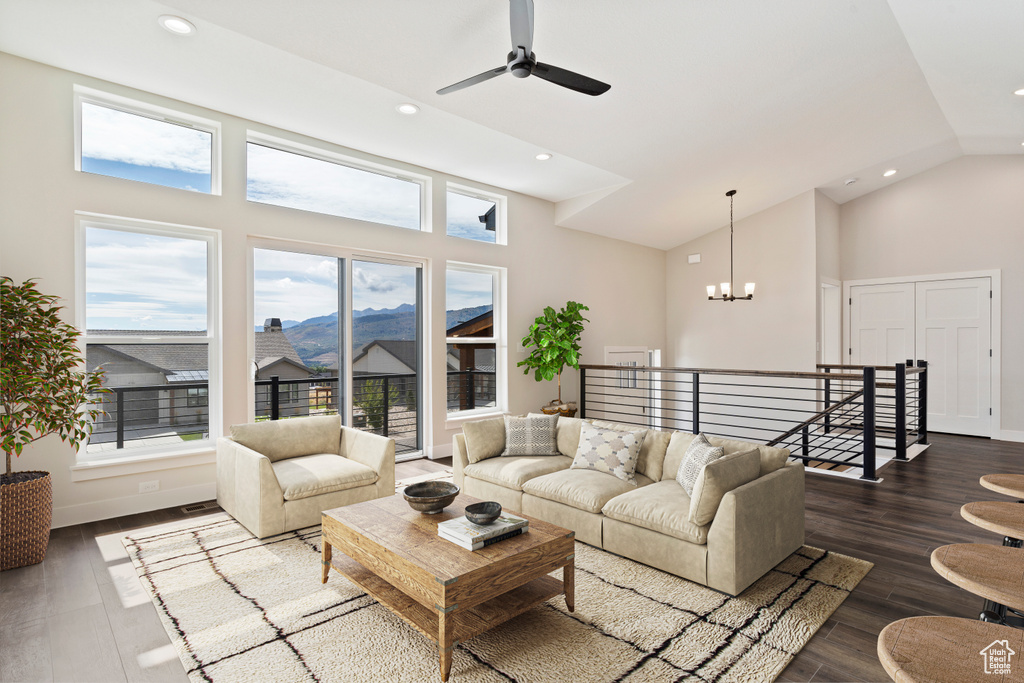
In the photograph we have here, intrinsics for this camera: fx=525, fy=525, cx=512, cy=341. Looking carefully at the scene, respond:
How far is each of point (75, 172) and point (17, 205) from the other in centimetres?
41

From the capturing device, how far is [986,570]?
4.80 feet

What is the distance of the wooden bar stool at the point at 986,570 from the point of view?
133 centimetres

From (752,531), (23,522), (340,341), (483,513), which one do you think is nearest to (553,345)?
(340,341)

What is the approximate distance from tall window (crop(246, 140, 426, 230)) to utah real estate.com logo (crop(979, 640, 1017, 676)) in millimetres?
5042

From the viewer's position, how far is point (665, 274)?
8.48 metres

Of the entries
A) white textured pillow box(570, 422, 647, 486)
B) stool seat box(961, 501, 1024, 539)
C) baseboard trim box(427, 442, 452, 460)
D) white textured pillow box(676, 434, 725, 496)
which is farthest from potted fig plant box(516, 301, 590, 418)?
stool seat box(961, 501, 1024, 539)

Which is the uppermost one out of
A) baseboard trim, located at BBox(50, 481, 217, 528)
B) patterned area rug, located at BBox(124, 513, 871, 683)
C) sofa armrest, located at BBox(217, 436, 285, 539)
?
sofa armrest, located at BBox(217, 436, 285, 539)

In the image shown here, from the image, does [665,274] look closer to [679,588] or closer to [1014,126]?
[1014,126]

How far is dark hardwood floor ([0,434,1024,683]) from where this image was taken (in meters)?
2.11

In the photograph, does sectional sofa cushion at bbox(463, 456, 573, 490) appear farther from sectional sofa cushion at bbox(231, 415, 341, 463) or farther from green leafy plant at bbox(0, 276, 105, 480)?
green leafy plant at bbox(0, 276, 105, 480)

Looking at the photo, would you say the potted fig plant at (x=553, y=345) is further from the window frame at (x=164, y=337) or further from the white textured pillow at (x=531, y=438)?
the window frame at (x=164, y=337)

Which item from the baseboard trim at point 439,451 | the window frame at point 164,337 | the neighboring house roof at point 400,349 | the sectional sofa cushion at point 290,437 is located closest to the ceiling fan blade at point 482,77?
the window frame at point 164,337

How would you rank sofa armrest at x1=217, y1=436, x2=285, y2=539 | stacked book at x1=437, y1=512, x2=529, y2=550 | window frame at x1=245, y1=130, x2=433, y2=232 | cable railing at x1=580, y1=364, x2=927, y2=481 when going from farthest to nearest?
cable railing at x1=580, y1=364, x2=927, y2=481 < window frame at x1=245, y1=130, x2=433, y2=232 < sofa armrest at x1=217, y1=436, x2=285, y2=539 < stacked book at x1=437, y1=512, x2=529, y2=550

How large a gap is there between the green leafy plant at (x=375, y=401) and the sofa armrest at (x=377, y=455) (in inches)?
42.0
